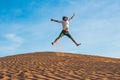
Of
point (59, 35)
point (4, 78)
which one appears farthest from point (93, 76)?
point (59, 35)

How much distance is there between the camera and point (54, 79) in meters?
8.70

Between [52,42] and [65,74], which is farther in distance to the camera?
[52,42]

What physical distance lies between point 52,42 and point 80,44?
1.62 metres

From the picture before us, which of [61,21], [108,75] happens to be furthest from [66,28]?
[108,75]

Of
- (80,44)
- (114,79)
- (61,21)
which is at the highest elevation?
(61,21)

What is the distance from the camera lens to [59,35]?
671 inches

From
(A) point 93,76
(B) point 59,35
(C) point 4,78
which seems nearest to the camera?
(C) point 4,78

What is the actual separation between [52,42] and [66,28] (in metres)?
1.18

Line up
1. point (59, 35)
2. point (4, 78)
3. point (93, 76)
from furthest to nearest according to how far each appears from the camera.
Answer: point (59, 35)
point (93, 76)
point (4, 78)

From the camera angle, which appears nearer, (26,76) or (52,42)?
(26,76)

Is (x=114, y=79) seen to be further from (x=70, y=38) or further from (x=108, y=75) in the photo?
(x=70, y=38)

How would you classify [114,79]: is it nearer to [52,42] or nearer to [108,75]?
[108,75]

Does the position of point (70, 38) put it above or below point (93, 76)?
above

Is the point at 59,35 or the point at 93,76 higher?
the point at 59,35
